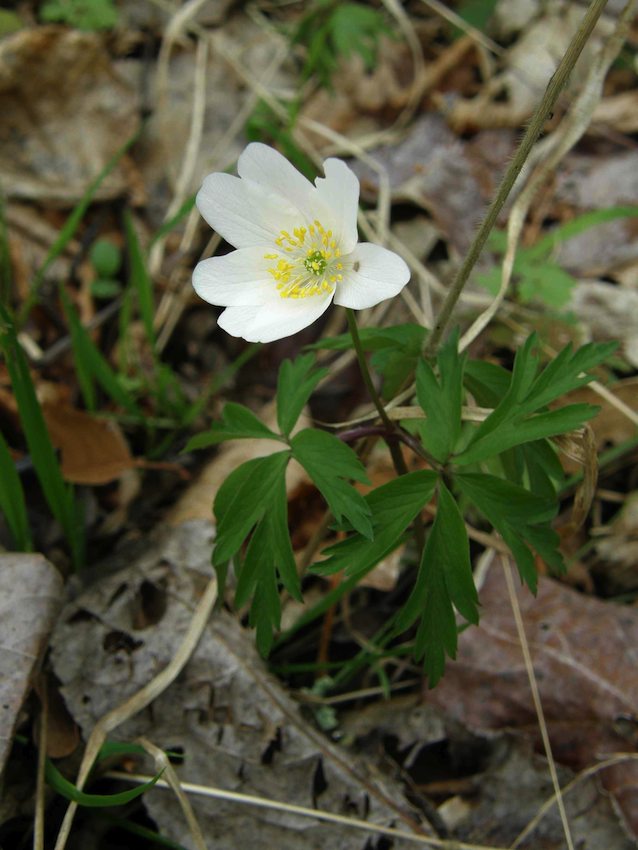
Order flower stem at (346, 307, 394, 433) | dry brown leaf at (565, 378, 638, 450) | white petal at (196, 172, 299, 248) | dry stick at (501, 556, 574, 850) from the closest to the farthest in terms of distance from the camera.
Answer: flower stem at (346, 307, 394, 433) < white petal at (196, 172, 299, 248) < dry stick at (501, 556, 574, 850) < dry brown leaf at (565, 378, 638, 450)

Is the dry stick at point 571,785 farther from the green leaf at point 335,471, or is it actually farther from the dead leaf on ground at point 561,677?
the green leaf at point 335,471

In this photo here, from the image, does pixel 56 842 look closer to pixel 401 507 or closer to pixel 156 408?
pixel 401 507

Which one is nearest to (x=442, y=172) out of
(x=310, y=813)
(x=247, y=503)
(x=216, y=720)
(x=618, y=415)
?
(x=618, y=415)

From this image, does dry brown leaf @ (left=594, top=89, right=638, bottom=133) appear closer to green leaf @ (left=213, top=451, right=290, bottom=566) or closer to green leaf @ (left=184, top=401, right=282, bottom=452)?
green leaf @ (left=184, top=401, right=282, bottom=452)

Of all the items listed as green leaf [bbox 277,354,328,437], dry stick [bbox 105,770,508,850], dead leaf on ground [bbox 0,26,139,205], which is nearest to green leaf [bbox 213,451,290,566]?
green leaf [bbox 277,354,328,437]

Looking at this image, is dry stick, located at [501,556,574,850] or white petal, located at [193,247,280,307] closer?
white petal, located at [193,247,280,307]

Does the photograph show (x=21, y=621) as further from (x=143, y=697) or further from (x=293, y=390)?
(x=293, y=390)
